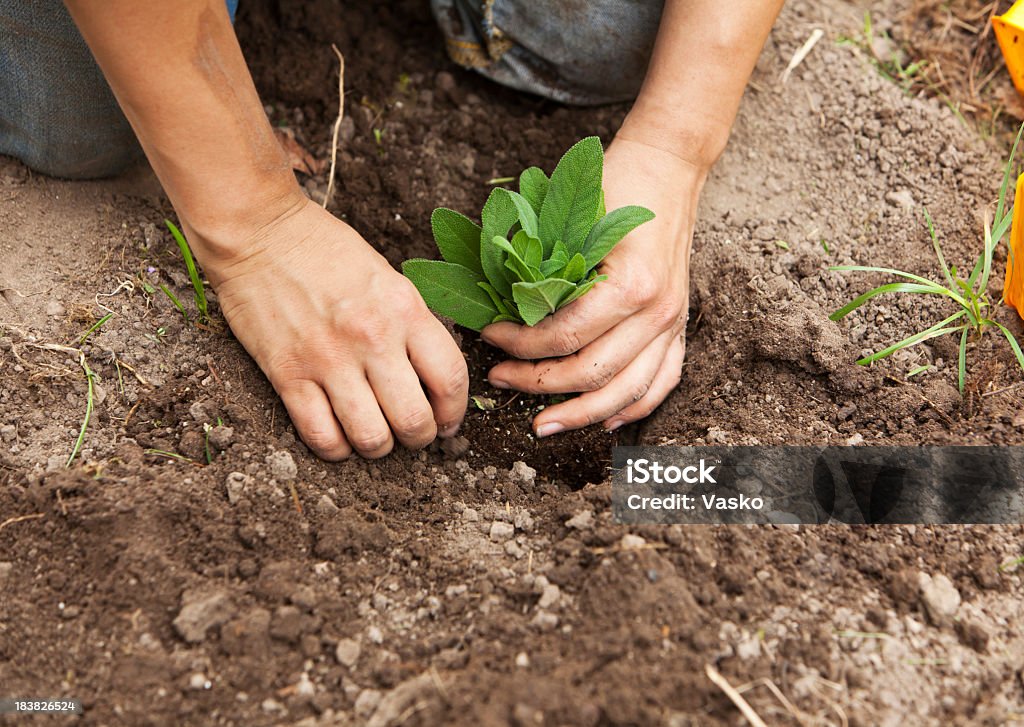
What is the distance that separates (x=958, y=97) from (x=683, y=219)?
880 mm

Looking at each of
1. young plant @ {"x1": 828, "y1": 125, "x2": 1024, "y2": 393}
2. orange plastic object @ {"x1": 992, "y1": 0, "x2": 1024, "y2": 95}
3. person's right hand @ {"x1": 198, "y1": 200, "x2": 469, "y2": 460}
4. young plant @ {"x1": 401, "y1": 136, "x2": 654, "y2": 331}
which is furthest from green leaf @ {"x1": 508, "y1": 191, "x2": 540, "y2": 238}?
orange plastic object @ {"x1": 992, "y1": 0, "x2": 1024, "y2": 95}

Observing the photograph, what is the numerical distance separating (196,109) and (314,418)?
0.49 metres

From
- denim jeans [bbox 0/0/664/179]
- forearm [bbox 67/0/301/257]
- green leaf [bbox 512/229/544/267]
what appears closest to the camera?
forearm [bbox 67/0/301/257]

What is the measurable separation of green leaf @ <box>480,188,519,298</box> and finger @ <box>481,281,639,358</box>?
0.10m

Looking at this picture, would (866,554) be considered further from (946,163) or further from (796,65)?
(796,65)

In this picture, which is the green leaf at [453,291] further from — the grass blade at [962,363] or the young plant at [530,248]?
the grass blade at [962,363]

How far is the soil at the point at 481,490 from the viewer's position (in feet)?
3.68

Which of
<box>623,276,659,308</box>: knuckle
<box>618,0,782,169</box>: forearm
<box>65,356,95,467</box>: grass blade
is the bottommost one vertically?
<box>65,356,95,467</box>: grass blade

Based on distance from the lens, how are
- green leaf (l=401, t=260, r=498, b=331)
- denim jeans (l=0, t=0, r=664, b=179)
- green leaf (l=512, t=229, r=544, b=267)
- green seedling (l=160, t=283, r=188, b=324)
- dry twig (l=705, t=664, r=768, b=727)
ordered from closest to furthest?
dry twig (l=705, t=664, r=768, b=727)
green leaf (l=512, t=229, r=544, b=267)
green leaf (l=401, t=260, r=498, b=331)
green seedling (l=160, t=283, r=188, b=324)
denim jeans (l=0, t=0, r=664, b=179)

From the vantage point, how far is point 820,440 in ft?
4.75

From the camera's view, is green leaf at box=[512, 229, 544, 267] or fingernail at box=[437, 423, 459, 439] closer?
green leaf at box=[512, 229, 544, 267]

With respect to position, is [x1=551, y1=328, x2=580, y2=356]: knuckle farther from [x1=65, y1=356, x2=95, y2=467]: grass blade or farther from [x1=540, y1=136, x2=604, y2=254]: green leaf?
[x1=65, y1=356, x2=95, y2=467]: grass blade

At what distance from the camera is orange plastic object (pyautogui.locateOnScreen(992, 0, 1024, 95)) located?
6.08 feet

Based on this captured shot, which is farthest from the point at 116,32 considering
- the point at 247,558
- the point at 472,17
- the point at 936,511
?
the point at 936,511
